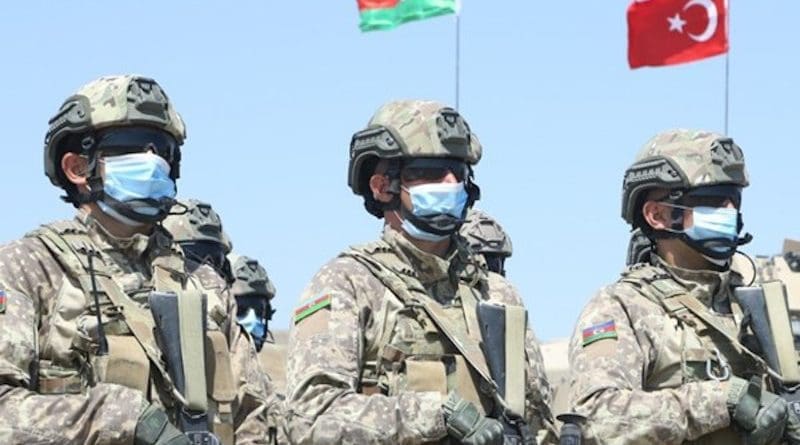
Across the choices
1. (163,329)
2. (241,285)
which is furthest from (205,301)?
(241,285)

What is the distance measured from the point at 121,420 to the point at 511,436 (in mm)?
2219

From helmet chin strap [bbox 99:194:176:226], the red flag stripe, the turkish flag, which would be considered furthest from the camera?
the turkish flag

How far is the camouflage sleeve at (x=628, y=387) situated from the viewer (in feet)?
42.3

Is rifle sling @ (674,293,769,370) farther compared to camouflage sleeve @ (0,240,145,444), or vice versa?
rifle sling @ (674,293,769,370)

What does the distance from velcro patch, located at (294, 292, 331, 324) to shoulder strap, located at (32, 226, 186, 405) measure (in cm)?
92

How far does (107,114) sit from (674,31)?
1146 centimetres

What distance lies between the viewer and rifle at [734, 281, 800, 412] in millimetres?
13367

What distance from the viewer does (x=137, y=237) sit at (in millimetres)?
12297

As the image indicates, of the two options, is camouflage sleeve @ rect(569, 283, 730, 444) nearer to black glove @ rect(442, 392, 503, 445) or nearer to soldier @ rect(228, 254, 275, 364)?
black glove @ rect(442, 392, 503, 445)

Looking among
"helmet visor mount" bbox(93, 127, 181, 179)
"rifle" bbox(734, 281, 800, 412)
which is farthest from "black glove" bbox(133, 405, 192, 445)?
"rifle" bbox(734, 281, 800, 412)

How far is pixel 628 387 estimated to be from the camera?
513 inches

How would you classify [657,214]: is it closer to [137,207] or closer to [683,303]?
[683,303]

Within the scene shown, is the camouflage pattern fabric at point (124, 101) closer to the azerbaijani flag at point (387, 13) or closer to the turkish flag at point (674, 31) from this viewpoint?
the azerbaijani flag at point (387, 13)

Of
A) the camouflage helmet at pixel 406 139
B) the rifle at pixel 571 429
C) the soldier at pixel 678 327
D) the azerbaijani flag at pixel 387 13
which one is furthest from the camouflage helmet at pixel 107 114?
the azerbaijani flag at pixel 387 13
